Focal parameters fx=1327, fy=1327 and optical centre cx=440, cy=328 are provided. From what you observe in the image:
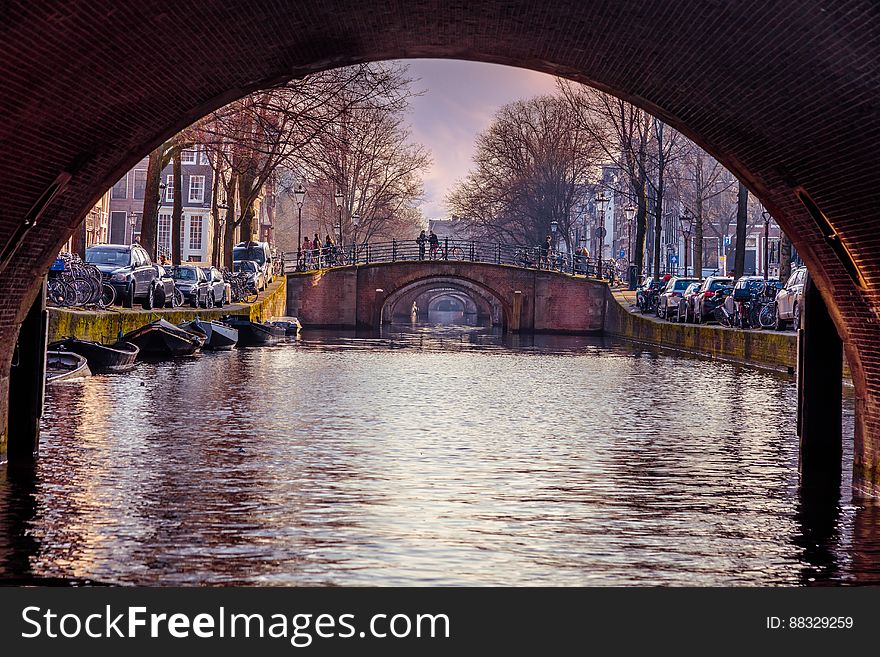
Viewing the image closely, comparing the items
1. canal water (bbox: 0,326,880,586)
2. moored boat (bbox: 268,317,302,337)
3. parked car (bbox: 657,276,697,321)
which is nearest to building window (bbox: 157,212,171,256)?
moored boat (bbox: 268,317,302,337)

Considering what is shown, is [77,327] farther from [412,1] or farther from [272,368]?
[412,1]

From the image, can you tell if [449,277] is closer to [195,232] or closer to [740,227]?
[740,227]

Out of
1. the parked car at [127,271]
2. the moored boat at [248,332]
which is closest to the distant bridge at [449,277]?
the moored boat at [248,332]

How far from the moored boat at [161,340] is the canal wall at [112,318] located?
498mm

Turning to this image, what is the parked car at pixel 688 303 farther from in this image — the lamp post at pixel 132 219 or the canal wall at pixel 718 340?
the lamp post at pixel 132 219

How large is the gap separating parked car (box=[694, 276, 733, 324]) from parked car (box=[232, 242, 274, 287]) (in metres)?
19.0

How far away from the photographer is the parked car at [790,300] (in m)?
25.8

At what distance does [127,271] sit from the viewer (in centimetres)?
3080

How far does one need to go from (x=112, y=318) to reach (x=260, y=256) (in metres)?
26.0

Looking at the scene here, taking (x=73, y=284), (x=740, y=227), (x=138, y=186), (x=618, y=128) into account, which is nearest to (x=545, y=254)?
(x=618, y=128)

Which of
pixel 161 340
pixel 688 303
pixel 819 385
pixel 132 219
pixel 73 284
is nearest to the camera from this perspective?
pixel 819 385

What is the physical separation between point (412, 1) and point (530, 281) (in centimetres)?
4505
